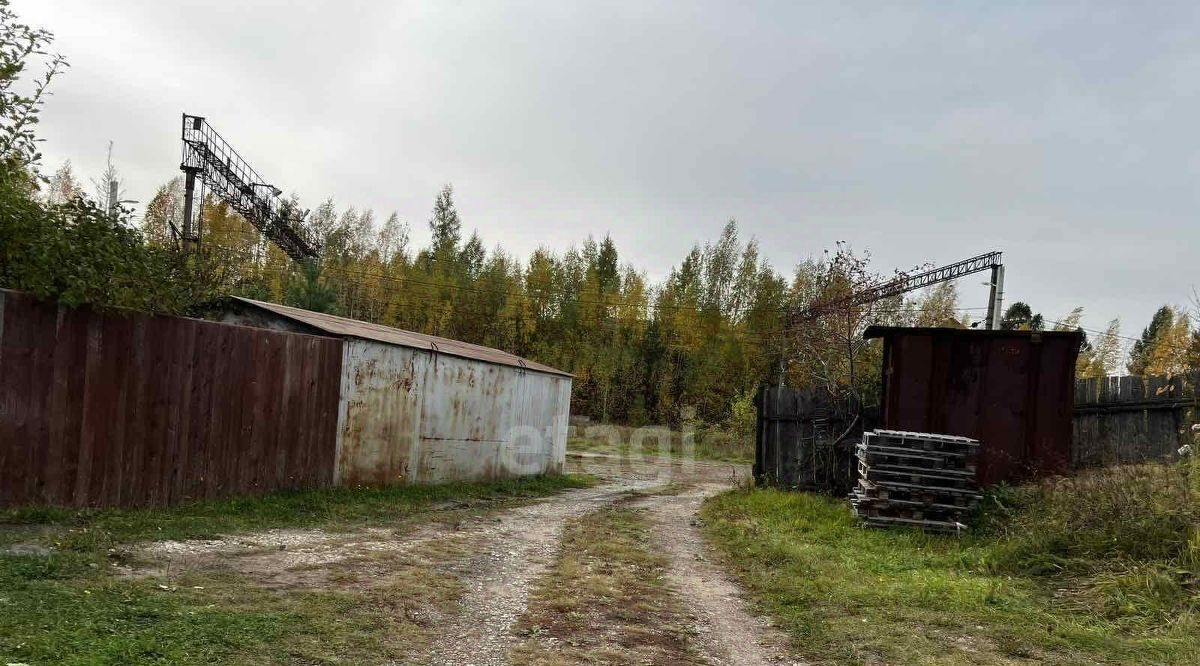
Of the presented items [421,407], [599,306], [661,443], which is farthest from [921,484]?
[599,306]

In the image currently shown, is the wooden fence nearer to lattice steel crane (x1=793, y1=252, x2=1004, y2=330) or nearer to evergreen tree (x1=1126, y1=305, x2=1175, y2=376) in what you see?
lattice steel crane (x1=793, y1=252, x2=1004, y2=330)

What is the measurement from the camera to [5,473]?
22.8 feet

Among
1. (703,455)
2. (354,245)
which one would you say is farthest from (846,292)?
(354,245)

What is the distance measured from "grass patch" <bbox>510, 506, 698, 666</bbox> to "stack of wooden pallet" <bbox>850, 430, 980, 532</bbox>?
2.97m

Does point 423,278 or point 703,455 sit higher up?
point 423,278

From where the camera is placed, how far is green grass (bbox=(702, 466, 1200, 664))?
5020 millimetres

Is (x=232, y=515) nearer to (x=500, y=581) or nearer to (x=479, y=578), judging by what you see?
(x=479, y=578)

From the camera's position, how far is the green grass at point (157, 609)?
12.8 feet

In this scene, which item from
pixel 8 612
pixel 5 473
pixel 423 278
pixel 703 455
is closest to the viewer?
pixel 8 612

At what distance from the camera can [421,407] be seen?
12.6 m

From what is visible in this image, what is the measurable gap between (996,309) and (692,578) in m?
22.1

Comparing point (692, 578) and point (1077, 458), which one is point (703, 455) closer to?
point (1077, 458)

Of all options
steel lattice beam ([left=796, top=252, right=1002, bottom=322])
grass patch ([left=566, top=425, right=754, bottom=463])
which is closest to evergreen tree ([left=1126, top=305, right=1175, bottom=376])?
steel lattice beam ([left=796, top=252, right=1002, bottom=322])

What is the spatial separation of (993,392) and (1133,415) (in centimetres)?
339
